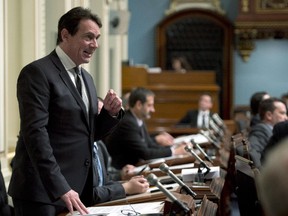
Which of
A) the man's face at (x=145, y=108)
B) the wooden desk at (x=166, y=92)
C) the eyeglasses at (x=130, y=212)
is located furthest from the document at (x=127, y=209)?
the wooden desk at (x=166, y=92)

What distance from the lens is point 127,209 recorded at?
2891 mm

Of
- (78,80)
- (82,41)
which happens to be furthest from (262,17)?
(82,41)

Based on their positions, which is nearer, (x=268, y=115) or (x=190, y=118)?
(x=268, y=115)

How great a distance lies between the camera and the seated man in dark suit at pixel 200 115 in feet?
35.6

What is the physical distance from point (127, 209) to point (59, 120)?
501 mm

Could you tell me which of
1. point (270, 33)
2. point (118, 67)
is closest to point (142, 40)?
point (270, 33)

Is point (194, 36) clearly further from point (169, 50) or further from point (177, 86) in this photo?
point (177, 86)

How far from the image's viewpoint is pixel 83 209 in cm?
272

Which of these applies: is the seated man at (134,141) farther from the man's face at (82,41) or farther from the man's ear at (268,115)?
the man's face at (82,41)

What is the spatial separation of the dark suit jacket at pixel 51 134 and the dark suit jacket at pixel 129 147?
2793mm

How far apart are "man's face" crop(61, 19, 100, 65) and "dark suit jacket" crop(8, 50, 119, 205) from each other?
0.27ft

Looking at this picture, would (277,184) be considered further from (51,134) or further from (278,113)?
(278,113)

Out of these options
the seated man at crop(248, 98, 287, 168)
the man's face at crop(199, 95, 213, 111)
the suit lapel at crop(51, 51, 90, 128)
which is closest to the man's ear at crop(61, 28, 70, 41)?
the suit lapel at crop(51, 51, 90, 128)

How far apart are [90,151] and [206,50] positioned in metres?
12.4
